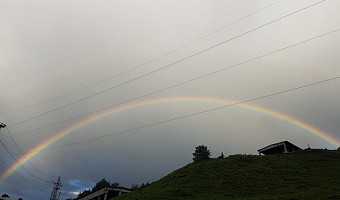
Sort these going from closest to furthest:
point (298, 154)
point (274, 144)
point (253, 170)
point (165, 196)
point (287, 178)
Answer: point (165, 196), point (287, 178), point (253, 170), point (298, 154), point (274, 144)

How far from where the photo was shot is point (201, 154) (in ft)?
212

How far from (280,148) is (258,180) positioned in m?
33.2

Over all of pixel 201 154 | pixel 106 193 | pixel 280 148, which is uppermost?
pixel 280 148

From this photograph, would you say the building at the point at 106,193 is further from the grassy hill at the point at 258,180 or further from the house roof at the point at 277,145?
the house roof at the point at 277,145

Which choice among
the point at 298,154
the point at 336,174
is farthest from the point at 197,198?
the point at 298,154

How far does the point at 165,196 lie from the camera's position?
120ft

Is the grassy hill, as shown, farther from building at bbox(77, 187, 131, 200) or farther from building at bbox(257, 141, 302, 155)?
building at bbox(257, 141, 302, 155)

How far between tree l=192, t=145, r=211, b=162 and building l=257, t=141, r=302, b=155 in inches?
761

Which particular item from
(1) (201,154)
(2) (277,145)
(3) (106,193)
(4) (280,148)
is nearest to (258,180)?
(1) (201,154)

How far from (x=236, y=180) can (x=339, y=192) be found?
16541 mm

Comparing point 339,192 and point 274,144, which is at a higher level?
point 274,144

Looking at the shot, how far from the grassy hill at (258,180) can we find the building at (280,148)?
30.1 ft

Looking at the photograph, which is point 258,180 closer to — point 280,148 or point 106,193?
point 106,193

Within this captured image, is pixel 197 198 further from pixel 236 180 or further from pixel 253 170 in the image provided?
pixel 253 170
